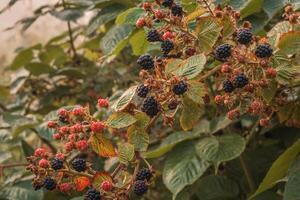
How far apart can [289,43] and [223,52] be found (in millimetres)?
150

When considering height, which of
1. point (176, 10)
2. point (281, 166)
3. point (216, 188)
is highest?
point (176, 10)

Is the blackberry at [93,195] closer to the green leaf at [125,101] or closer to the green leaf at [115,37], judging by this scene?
the green leaf at [125,101]

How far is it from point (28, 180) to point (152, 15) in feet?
2.57

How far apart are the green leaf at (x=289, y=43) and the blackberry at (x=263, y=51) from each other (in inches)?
2.9

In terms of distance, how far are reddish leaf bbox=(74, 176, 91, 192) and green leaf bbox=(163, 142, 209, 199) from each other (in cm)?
32

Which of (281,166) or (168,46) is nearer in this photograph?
(168,46)

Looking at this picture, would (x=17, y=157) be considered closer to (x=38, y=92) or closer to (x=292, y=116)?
(x=38, y=92)

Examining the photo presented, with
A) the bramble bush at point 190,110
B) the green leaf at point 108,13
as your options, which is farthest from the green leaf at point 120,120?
the green leaf at point 108,13

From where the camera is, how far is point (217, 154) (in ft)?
4.85

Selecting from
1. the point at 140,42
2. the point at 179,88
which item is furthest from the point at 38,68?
the point at 179,88

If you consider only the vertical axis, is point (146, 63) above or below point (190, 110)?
above

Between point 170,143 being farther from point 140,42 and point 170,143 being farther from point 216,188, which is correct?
point 140,42

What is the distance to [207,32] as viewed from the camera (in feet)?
3.68

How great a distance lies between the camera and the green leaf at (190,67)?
107 cm
